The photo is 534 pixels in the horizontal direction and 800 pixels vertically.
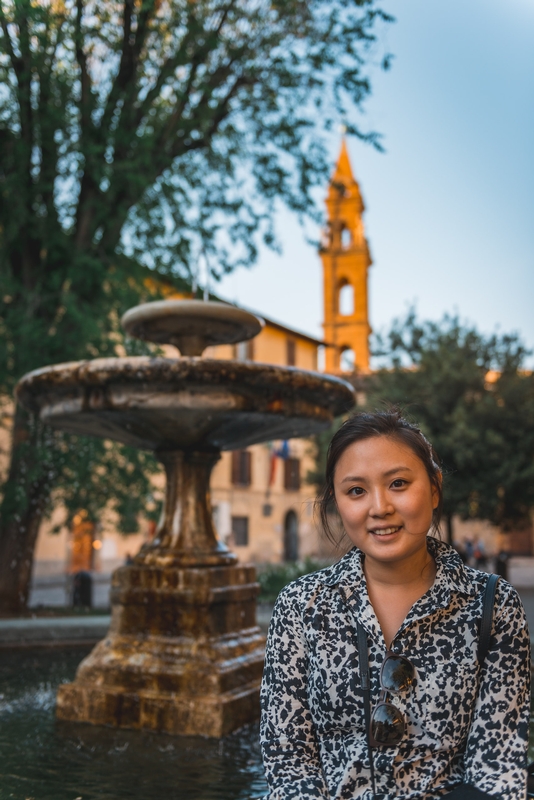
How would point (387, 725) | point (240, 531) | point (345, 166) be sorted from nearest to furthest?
point (387, 725) → point (240, 531) → point (345, 166)

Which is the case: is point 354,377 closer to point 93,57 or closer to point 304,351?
point 304,351

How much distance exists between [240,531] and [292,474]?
12.3ft

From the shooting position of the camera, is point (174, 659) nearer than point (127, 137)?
Yes

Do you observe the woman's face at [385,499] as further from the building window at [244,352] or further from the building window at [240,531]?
the building window at [240,531]

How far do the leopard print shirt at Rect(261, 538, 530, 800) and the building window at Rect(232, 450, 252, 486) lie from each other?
33090mm

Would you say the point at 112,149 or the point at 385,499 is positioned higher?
the point at 112,149

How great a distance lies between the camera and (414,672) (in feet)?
5.23

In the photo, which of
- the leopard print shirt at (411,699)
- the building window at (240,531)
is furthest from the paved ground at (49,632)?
the building window at (240,531)

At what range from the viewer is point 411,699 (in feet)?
5.20

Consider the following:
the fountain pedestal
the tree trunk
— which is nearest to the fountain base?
the fountain pedestal

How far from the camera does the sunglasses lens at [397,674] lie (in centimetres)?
158

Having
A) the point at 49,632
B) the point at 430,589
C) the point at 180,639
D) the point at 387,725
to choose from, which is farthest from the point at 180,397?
the point at 49,632

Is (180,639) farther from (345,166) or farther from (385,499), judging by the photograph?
(345,166)

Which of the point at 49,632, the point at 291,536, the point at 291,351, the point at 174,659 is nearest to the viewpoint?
the point at 174,659
